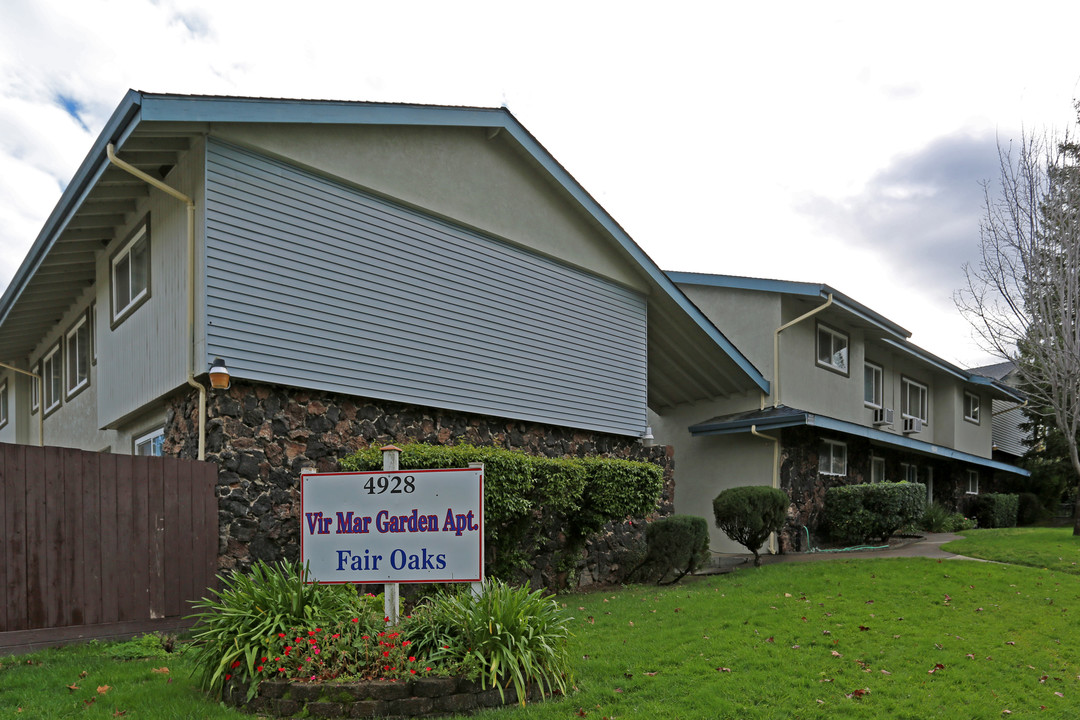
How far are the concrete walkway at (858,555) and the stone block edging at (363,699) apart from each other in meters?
9.73

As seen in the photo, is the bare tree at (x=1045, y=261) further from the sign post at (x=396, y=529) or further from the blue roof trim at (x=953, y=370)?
the sign post at (x=396, y=529)

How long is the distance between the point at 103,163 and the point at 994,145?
17.1m

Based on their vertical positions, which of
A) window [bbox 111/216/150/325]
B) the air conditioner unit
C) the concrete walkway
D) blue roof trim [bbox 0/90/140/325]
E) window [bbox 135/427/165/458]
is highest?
blue roof trim [bbox 0/90/140/325]

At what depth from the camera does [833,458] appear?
1902cm

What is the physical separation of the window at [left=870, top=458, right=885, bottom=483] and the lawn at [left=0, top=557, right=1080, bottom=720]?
9654 millimetres

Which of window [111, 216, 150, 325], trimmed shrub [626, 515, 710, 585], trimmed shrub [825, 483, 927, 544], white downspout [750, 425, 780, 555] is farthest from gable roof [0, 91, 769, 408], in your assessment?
trimmed shrub [626, 515, 710, 585]

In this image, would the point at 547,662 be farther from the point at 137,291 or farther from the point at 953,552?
the point at 953,552

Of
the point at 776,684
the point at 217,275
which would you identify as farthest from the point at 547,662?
the point at 217,275

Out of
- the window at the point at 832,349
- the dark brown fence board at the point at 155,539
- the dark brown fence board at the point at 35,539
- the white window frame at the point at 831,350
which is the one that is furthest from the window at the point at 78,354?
the window at the point at 832,349

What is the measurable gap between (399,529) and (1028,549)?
1280 centimetres

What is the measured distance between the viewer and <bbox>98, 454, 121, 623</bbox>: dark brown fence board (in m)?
8.23

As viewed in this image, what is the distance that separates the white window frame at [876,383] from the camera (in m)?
21.5

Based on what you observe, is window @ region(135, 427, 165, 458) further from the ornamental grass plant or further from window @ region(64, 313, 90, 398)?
the ornamental grass plant

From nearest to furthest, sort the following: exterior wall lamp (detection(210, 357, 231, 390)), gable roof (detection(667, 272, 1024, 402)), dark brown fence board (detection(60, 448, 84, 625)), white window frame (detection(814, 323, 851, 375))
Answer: dark brown fence board (detection(60, 448, 84, 625)), exterior wall lamp (detection(210, 357, 231, 390)), gable roof (detection(667, 272, 1024, 402)), white window frame (detection(814, 323, 851, 375))
